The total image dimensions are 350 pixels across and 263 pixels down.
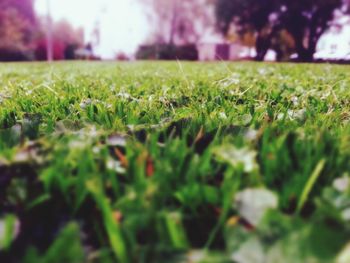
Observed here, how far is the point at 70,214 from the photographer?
74 cm

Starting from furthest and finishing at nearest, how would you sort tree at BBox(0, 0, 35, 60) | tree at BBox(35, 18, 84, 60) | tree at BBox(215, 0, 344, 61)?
tree at BBox(35, 18, 84, 60) → tree at BBox(0, 0, 35, 60) → tree at BBox(215, 0, 344, 61)

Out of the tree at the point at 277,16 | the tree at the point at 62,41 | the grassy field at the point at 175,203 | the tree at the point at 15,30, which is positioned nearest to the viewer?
the grassy field at the point at 175,203

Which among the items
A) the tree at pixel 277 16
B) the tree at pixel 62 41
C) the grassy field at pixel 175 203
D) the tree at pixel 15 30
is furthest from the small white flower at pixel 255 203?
the tree at pixel 62 41

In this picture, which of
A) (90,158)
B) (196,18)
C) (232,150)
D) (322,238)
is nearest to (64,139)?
(90,158)

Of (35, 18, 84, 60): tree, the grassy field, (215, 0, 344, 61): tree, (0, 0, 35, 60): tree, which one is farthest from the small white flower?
(35, 18, 84, 60): tree

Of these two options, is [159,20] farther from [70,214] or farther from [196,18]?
[70,214]

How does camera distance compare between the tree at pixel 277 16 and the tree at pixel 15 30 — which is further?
the tree at pixel 15 30

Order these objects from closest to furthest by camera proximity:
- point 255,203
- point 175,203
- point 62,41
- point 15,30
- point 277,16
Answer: point 255,203 → point 175,203 → point 277,16 → point 15,30 → point 62,41

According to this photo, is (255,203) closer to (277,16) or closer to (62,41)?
(277,16)

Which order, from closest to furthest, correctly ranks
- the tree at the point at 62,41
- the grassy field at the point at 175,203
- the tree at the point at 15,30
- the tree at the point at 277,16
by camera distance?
the grassy field at the point at 175,203
the tree at the point at 277,16
the tree at the point at 15,30
the tree at the point at 62,41

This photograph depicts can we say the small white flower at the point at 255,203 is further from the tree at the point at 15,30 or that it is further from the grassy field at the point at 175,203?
the tree at the point at 15,30

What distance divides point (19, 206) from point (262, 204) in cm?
44

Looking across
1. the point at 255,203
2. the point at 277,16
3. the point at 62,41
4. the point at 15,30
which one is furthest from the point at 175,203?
the point at 62,41

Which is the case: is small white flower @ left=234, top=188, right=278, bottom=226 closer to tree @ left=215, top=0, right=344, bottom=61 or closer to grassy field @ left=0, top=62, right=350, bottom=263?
grassy field @ left=0, top=62, right=350, bottom=263
